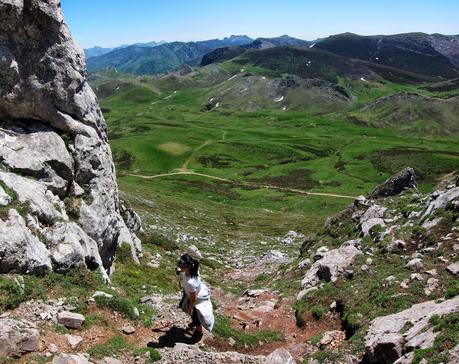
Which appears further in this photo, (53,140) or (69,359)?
(53,140)

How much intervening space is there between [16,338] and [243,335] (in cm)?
1120

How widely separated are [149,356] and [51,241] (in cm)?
973

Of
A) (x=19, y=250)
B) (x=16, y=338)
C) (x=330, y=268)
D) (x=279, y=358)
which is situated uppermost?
(x=19, y=250)

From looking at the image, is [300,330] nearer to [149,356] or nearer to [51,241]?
[149,356]

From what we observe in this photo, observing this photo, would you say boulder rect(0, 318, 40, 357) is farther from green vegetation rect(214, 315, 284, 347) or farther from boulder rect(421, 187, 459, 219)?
boulder rect(421, 187, 459, 219)

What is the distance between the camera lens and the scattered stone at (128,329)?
20.3 meters

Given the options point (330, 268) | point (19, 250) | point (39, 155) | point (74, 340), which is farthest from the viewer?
point (330, 268)

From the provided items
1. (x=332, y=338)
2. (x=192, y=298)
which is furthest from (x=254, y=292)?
(x=192, y=298)

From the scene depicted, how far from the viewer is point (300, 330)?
26141 millimetres

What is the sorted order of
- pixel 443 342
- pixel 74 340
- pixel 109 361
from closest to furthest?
pixel 443 342
pixel 109 361
pixel 74 340

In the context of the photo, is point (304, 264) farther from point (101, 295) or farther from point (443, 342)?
point (443, 342)

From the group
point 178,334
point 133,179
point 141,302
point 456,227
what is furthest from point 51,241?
point 133,179

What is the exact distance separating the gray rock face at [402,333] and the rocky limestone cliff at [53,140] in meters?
15.6

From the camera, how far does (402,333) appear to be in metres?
18.5
